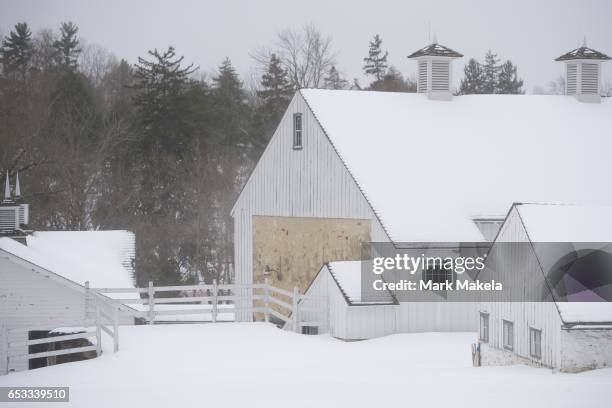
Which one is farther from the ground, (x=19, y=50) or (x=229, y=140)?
(x=19, y=50)

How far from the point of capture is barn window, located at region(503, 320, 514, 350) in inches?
814

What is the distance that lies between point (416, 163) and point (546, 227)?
11283mm

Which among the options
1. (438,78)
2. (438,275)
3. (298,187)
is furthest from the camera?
(438,78)

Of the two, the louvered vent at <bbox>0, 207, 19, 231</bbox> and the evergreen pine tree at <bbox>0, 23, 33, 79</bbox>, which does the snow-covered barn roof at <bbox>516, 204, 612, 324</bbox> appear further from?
the evergreen pine tree at <bbox>0, 23, 33, 79</bbox>

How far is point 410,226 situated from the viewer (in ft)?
92.8

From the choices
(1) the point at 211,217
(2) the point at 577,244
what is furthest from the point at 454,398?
(1) the point at 211,217

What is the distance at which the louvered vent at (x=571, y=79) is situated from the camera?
3728cm

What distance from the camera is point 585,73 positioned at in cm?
3709

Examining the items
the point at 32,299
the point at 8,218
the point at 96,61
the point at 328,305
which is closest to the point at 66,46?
the point at 96,61

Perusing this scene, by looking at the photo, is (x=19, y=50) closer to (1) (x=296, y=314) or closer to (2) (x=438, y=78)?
(2) (x=438, y=78)

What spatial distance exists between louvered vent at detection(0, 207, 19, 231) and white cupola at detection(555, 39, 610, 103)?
21109 mm

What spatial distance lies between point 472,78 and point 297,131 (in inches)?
2248

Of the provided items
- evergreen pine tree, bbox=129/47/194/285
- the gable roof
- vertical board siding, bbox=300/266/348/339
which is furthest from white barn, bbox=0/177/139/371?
the gable roof

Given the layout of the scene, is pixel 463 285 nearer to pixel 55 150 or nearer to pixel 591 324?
pixel 591 324
